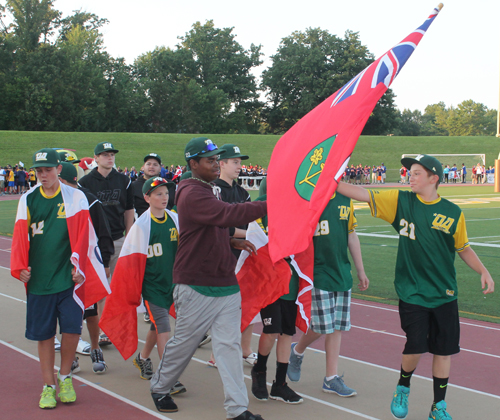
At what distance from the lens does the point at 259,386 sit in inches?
194

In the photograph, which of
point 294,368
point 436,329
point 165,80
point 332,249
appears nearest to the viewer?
point 436,329

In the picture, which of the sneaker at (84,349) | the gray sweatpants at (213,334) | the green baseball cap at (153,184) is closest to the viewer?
the gray sweatpants at (213,334)

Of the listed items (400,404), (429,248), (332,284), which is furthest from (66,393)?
(429,248)

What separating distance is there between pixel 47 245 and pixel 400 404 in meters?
3.07

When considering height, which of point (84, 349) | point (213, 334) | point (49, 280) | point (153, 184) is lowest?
point (84, 349)

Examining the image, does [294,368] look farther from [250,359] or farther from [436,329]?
[436,329]

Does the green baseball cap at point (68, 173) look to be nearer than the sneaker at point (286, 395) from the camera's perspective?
No

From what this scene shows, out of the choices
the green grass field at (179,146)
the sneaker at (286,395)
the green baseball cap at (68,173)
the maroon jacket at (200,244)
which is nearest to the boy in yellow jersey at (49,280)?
the green baseball cap at (68,173)

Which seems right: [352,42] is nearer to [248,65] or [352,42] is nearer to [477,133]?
[248,65]

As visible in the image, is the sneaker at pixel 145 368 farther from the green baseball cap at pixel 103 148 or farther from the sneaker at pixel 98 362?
the green baseball cap at pixel 103 148

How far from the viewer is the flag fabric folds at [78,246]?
4582 millimetres

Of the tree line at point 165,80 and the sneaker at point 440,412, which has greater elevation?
the tree line at point 165,80

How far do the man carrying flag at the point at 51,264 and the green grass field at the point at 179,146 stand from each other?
48.0m

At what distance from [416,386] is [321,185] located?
2.41m
